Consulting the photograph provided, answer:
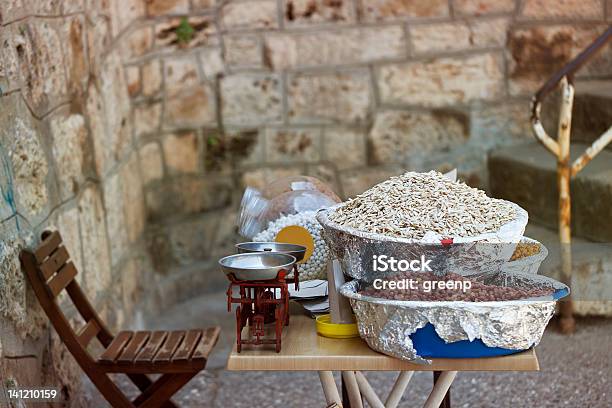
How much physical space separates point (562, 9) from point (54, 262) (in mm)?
2988

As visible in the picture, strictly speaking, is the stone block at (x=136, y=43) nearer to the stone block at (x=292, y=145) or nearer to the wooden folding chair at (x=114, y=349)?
the stone block at (x=292, y=145)

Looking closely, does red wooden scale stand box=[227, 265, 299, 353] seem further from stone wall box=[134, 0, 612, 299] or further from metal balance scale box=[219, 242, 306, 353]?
stone wall box=[134, 0, 612, 299]

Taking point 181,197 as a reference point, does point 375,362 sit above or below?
above

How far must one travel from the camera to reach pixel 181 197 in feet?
16.1

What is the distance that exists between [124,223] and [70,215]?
2.93 feet

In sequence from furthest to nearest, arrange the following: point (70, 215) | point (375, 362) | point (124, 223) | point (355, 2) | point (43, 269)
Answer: point (355, 2)
point (124, 223)
point (70, 215)
point (43, 269)
point (375, 362)

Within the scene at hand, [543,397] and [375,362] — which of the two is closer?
[375,362]

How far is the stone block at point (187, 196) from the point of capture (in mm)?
4824

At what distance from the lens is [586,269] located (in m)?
2.91

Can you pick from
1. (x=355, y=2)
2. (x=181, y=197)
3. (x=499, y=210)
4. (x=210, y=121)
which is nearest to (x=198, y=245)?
(x=181, y=197)

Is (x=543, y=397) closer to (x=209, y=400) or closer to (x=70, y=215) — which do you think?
(x=209, y=400)

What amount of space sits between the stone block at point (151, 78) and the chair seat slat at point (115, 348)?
177cm

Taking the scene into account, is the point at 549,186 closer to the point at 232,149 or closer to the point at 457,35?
the point at 457,35

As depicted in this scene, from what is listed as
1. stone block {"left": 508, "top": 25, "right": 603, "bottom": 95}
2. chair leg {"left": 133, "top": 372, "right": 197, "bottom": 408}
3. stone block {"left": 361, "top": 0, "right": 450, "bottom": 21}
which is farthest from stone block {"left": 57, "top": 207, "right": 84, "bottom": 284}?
stone block {"left": 508, "top": 25, "right": 603, "bottom": 95}
